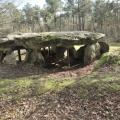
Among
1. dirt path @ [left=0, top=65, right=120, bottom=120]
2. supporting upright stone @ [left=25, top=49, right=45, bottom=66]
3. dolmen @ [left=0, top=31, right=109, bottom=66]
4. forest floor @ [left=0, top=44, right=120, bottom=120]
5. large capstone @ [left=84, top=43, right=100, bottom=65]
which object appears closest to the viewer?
dirt path @ [left=0, top=65, right=120, bottom=120]

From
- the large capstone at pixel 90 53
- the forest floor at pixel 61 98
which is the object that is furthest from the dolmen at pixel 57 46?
the forest floor at pixel 61 98

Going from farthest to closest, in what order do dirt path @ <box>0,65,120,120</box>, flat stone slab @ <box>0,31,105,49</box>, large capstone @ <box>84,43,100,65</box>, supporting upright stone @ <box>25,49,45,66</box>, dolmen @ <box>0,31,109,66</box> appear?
supporting upright stone @ <box>25,49,45,66</box> → large capstone @ <box>84,43,100,65</box> → dolmen @ <box>0,31,109,66</box> → flat stone slab @ <box>0,31,105,49</box> → dirt path @ <box>0,65,120,120</box>

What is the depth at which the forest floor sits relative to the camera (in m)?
6.66

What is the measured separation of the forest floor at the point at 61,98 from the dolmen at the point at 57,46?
2.32 m

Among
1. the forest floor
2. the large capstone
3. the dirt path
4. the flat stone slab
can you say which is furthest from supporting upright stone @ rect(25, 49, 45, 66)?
the dirt path

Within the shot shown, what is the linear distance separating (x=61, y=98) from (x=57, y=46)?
18.5 ft

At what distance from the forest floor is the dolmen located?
2.32 meters

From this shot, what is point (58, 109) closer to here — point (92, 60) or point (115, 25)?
point (92, 60)

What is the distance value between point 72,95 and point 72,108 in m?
0.77

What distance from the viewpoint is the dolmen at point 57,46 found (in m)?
12.1

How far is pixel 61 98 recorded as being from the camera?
25.0 feet

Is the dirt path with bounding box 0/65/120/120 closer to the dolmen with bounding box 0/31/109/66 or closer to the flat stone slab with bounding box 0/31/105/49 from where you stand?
the flat stone slab with bounding box 0/31/105/49

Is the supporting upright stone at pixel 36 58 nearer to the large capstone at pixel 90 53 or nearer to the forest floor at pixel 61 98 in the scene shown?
the large capstone at pixel 90 53

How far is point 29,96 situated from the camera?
8.21 meters
